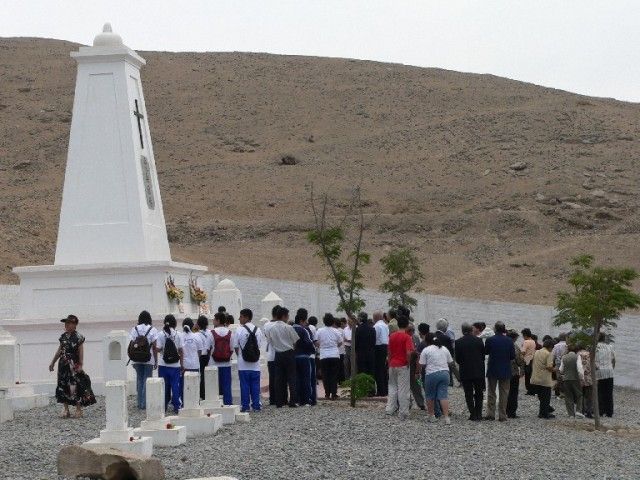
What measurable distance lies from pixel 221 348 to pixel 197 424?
2.56 metres

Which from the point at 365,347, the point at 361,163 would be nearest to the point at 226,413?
the point at 365,347

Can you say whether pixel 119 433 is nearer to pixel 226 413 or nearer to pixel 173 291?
pixel 226 413

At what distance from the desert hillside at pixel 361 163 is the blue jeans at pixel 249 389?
26.0 m

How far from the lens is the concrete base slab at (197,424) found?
49.0ft

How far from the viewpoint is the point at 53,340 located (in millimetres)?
21203

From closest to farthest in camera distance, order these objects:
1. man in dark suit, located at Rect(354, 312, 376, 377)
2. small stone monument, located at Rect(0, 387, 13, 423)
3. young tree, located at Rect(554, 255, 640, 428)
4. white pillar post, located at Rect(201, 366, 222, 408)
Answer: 1. white pillar post, located at Rect(201, 366, 222, 408)
2. small stone monument, located at Rect(0, 387, 13, 423)
3. young tree, located at Rect(554, 255, 640, 428)
4. man in dark suit, located at Rect(354, 312, 376, 377)

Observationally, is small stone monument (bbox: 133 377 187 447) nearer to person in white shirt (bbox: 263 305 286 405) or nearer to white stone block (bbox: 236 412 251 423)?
white stone block (bbox: 236 412 251 423)

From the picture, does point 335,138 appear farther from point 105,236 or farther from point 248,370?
point 248,370

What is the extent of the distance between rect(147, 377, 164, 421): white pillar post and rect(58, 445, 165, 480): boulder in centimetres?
252

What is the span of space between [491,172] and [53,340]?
141 ft

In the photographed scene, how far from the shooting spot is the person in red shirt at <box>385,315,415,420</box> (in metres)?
17.1

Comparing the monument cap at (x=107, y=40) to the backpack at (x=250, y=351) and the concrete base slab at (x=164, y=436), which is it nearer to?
the backpack at (x=250, y=351)

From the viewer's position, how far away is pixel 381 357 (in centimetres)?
2031

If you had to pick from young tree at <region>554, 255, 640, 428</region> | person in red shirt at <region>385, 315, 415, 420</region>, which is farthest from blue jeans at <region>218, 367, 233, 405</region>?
young tree at <region>554, 255, 640, 428</region>
